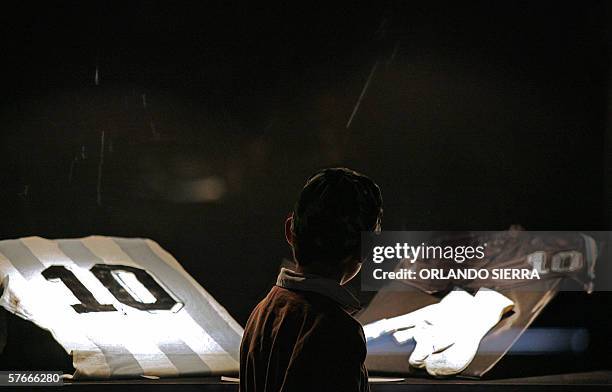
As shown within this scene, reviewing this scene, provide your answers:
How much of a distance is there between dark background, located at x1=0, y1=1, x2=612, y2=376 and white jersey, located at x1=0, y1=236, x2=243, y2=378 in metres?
0.08

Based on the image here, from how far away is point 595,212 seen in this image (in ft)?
11.7

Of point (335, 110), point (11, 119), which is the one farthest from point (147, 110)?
point (335, 110)

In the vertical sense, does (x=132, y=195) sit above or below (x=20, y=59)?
below

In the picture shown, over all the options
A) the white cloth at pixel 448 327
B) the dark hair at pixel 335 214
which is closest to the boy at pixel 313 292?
the dark hair at pixel 335 214

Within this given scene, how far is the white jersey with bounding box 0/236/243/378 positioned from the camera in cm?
354

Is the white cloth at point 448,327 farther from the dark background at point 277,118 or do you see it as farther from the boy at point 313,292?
the boy at point 313,292

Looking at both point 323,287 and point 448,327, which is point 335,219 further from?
point 448,327

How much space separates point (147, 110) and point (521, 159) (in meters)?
1.84

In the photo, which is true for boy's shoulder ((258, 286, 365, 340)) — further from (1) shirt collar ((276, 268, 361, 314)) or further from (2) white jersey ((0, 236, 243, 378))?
(2) white jersey ((0, 236, 243, 378))

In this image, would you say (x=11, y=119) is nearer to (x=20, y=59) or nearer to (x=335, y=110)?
(x=20, y=59)

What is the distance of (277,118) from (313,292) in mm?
2792

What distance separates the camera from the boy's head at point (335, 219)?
0.91 meters

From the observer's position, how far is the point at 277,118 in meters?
→ 3.64

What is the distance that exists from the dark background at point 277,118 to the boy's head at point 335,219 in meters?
2.68
